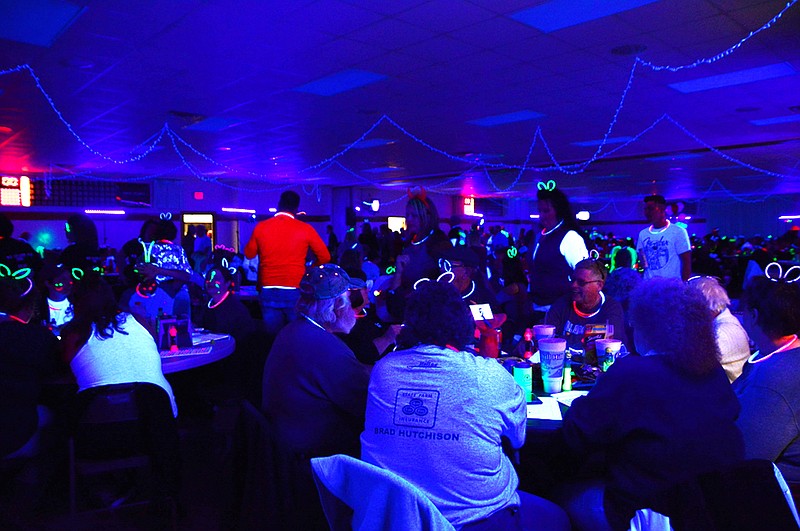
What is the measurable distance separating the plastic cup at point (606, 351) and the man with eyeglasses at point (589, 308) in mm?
348

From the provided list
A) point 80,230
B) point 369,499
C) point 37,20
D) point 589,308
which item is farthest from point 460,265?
point 37,20

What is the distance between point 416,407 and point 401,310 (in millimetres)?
2124

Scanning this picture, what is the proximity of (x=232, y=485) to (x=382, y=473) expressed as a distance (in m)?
0.77

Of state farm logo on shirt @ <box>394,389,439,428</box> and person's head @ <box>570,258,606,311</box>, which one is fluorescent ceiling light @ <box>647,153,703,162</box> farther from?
state farm logo on shirt @ <box>394,389,439,428</box>

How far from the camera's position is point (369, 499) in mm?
1279

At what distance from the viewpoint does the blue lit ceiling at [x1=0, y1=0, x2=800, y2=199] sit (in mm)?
3949

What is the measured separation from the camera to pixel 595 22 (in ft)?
13.3

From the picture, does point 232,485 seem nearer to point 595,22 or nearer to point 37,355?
point 37,355

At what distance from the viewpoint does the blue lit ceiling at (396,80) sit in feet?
13.0

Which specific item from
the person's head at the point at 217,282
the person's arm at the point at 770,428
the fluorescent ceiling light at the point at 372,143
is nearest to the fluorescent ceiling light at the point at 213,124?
the fluorescent ceiling light at the point at 372,143

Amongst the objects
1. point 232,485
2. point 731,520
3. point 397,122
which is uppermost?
point 397,122

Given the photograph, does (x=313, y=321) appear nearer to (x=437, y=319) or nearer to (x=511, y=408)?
(x=437, y=319)

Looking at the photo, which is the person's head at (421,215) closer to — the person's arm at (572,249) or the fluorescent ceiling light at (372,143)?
the person's arm at (572,249)

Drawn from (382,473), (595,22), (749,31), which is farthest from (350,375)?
(749,31)
